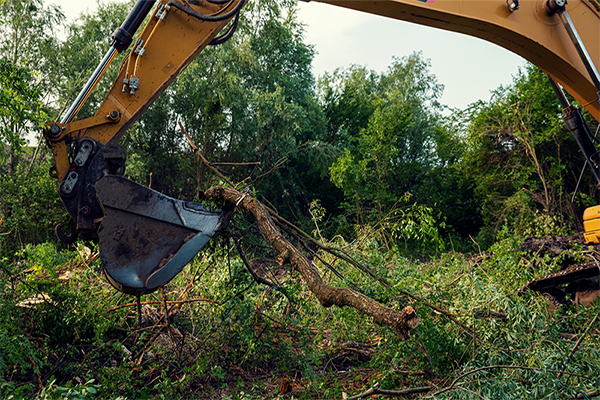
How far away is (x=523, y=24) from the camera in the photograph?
3500 mm

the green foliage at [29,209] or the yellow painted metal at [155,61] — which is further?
the green foliage at [29,209]

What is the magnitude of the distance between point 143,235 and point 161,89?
3.85ft

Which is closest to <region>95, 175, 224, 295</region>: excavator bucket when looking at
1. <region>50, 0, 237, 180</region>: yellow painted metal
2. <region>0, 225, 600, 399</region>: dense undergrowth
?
<region>50, 0, 237, 180</region>: yellow painted metal

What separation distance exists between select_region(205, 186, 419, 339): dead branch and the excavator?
201 mm

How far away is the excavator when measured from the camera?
105 inches

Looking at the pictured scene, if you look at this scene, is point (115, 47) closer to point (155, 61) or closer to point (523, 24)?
point (155, 61)

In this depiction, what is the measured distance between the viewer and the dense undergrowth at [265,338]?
2891mm

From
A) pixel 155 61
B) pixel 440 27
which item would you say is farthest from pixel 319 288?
pixel 440 27

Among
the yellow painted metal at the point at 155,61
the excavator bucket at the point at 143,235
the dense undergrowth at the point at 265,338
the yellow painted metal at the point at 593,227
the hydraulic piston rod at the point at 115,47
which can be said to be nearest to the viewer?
the excavator bucket at the point at 143,235

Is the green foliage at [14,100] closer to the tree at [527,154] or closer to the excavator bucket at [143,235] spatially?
the excavator bucket at [143,235]

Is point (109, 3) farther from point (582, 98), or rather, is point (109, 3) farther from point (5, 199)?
point (582, 98)

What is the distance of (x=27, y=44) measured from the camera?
15281mm

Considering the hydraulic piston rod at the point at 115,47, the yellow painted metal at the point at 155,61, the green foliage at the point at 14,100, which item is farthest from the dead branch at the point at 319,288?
the green foliage at the point at 14,100

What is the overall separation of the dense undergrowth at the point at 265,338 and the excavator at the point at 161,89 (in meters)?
0.85
